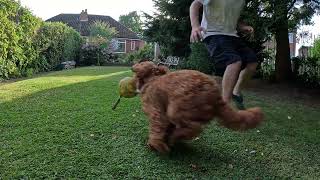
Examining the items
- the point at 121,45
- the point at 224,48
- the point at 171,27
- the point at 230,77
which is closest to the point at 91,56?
the point at 171,27

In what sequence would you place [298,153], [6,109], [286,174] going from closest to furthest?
[286,174]
[298,153]
[6,109]

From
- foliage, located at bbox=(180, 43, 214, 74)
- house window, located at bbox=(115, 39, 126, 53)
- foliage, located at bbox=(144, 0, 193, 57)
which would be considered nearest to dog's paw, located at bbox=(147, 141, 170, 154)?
foliage, located at bbox=(180, 43, 214, 74)

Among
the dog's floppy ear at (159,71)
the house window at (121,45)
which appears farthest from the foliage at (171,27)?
the house window at (121,45)

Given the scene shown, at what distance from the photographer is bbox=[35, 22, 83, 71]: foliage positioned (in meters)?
17.8

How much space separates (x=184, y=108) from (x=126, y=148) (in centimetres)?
109

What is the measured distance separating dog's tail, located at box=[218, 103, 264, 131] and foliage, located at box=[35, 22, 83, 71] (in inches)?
577

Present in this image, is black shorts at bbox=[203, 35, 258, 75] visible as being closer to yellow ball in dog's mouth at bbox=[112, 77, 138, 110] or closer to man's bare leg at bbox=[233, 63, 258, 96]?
man's bare leg at bbox=[233, 63, 258, 96]

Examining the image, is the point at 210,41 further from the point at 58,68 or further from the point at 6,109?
the point at 58,68

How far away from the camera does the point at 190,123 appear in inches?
114

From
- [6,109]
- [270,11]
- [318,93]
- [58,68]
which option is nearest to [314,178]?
[6,109]

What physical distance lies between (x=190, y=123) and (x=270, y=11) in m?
6.14

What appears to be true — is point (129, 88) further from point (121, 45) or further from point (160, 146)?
point (121, 45)

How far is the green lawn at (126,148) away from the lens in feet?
10.8

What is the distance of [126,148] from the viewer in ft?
12.4
